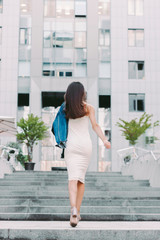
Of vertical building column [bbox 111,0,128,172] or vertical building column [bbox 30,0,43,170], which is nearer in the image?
vertical building column [bbox 111,0,128,172]

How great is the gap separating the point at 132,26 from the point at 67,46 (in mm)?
5321

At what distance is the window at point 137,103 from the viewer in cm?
2744

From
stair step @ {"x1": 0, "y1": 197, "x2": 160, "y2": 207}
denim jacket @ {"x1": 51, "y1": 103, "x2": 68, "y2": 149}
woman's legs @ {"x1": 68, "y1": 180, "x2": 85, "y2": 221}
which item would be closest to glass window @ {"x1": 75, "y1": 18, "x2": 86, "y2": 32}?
stair step @ {"x1": 0, "y1": 197, "x2": 160, "y2": 207}

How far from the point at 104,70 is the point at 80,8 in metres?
5.28

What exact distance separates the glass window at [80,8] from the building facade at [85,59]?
0.08 metres

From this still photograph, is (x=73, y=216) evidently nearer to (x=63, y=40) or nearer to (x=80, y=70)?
(x=80, y=70)

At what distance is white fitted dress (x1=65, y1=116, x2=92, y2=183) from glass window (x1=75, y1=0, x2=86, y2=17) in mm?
24827

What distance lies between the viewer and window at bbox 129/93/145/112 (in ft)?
90.0

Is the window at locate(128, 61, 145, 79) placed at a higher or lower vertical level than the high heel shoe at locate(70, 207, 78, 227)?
higher

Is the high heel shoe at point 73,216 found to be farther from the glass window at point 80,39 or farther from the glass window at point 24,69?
the glass window at point 80,39

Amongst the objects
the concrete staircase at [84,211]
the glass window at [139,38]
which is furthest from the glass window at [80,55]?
the concrete staircase at [84,211]

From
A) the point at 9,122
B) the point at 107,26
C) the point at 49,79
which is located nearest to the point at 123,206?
the point at 9,122

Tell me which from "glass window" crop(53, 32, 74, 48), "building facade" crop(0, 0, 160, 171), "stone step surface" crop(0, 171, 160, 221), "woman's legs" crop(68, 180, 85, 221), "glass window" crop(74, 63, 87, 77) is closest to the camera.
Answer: "woman's legs" crop(68, 180, 85, 221)

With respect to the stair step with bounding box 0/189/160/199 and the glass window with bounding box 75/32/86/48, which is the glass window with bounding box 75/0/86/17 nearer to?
the glass window with bounding box 75/32/86/48
